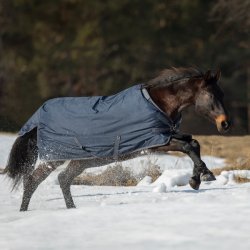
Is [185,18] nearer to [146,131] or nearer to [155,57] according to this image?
[155,57]

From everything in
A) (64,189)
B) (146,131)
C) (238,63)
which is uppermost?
(146,131)

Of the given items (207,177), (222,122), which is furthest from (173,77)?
(207,177)

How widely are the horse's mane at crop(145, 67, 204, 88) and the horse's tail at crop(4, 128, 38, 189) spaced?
1219 millimetres

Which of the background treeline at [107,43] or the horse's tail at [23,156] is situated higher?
the horse's tail at [23,156]

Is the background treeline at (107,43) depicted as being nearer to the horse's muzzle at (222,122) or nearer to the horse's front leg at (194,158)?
the horse's muzzle at (222,122)

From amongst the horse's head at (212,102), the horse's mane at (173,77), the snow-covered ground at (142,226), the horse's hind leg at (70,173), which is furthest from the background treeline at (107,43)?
the snow-covered ground at (142,226)

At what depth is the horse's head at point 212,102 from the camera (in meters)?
7.88

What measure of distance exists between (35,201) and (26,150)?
567 millimetres

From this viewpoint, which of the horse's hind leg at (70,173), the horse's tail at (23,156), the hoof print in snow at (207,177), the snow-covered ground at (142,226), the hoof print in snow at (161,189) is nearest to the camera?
the snow-covered ground at (142,226)

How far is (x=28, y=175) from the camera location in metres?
8.37

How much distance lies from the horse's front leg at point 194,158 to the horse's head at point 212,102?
0.35 m

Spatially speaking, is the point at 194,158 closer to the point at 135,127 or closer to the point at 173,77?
the point at 135,127

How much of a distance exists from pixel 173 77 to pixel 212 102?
0.40m

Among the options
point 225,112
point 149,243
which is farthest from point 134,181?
point 149,243
